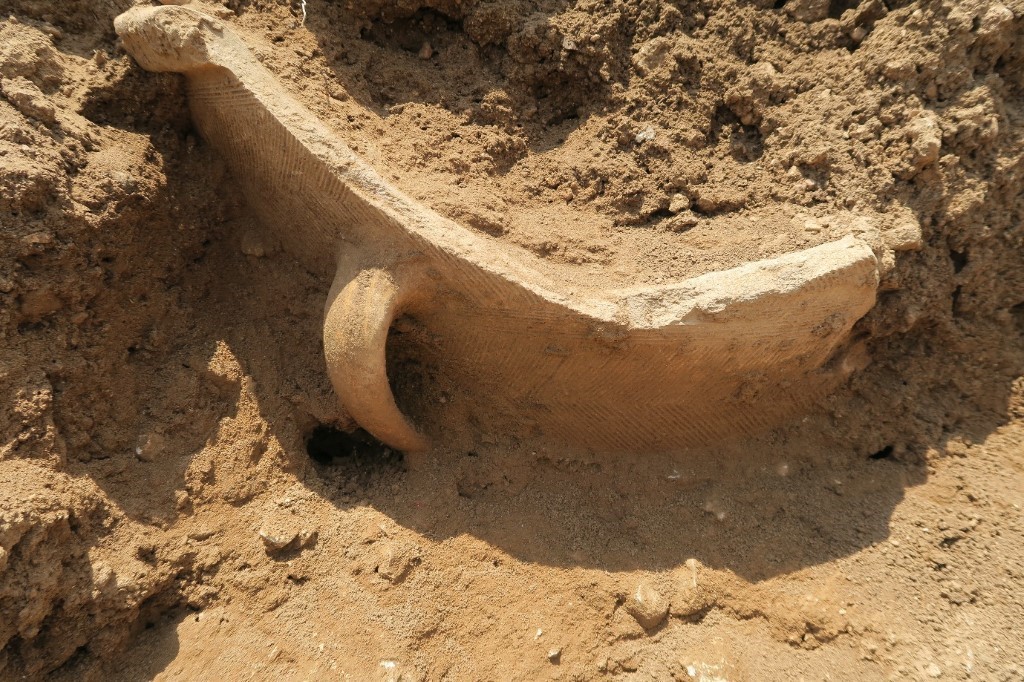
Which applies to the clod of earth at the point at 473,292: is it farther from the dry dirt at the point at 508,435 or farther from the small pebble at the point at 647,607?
the small pebble at the point at 647,607

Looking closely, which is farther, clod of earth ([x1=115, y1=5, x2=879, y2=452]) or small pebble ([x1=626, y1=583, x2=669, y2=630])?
small pebble ([x1=626, y1=583, x2=669, y2=630])

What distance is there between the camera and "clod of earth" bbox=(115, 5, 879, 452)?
2.14 meters

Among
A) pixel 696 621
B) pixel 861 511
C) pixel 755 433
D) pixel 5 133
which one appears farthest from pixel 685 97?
pixel 5 133

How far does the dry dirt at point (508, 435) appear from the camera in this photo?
2088 millimetres

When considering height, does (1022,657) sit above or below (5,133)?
below

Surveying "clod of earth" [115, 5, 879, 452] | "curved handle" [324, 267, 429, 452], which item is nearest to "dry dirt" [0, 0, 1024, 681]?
"clod of earth" [115, 5, 879, 452]

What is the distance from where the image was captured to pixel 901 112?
2229 mm

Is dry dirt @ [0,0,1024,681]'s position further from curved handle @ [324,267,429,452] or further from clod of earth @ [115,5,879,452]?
curved handle @ [324,267,429,452]

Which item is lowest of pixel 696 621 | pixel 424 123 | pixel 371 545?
pixel 371 545

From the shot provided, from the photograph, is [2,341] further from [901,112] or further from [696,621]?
A: [901,112]

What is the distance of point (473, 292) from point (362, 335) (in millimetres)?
448

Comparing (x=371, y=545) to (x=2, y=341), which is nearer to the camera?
(x=2, y=341)

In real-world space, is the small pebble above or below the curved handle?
below

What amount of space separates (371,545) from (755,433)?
1719 millimetres
